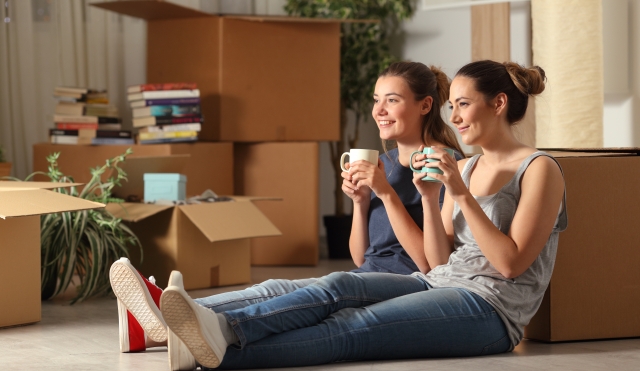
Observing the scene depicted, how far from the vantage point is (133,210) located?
300 cm

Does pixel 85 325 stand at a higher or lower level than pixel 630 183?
lower

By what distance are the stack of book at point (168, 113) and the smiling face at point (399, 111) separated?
5.69ft

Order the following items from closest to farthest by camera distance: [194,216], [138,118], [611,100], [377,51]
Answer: [194,216]
[611,100]
[138,118]
[377,51]

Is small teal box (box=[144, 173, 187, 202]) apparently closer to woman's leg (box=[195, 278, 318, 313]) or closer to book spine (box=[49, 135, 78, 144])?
book spine (box=[49, 135, 78, 144])

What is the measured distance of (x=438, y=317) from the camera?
5.63 ft

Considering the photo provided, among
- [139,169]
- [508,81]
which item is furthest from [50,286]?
[508,81]

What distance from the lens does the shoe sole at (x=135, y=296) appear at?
1.77m

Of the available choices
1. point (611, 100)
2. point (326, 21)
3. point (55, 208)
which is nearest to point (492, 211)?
point (55, 208)

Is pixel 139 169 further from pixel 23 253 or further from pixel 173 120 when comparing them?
pixel 23 253

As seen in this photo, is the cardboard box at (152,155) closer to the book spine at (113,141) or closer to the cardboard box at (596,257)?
the book spine at (113,141)

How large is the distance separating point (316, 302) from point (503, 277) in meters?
0.40

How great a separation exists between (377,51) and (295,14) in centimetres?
46

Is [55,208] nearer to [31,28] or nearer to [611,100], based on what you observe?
[31,28]

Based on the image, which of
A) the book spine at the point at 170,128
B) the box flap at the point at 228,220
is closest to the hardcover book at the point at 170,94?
the book spine at the point at 170,128
